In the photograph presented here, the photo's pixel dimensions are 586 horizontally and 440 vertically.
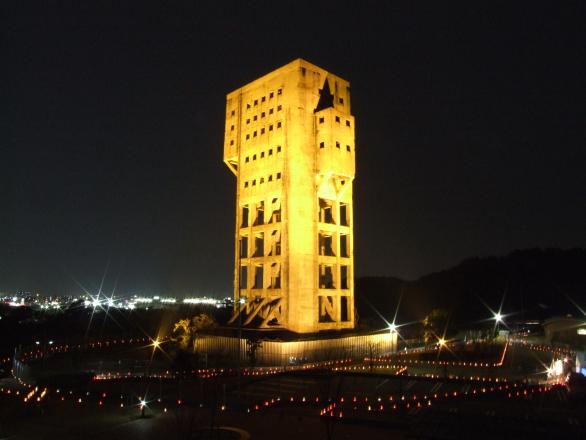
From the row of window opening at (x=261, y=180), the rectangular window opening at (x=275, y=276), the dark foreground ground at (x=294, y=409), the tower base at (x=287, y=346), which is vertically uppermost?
the row of window opening at (x=261, y=180)

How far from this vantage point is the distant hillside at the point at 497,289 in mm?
76062

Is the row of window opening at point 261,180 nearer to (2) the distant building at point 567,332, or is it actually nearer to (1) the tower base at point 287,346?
Answer: (1) the tower base at point 287,346

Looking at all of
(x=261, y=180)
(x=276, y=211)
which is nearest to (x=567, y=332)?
(x=276, y=211)

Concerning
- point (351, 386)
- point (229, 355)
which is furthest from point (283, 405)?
point (229, 355)

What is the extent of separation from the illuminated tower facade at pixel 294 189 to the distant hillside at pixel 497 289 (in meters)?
41.9

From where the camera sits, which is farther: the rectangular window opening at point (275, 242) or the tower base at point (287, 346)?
the rectangular window opening at point (275, 242)

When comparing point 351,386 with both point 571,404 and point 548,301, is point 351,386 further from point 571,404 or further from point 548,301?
point 548,301

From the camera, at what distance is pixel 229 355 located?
28219 millimetres

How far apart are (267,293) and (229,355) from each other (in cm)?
576

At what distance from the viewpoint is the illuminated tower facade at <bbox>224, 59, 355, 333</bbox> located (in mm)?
31531

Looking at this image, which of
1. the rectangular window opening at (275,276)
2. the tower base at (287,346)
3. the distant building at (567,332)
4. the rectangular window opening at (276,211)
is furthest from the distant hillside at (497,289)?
the tower base at (287,346)

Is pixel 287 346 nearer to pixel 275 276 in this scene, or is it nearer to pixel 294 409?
pixel 275 276

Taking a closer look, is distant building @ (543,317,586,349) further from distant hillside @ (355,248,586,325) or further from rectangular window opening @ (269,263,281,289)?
distant hillside @ (355,248,586,325)

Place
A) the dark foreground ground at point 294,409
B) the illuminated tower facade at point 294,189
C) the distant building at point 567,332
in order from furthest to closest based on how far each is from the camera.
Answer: the distant building at point 567,332 → the illuminated tower facade at point 294,189 → the dark foreground ground at point 294,409
